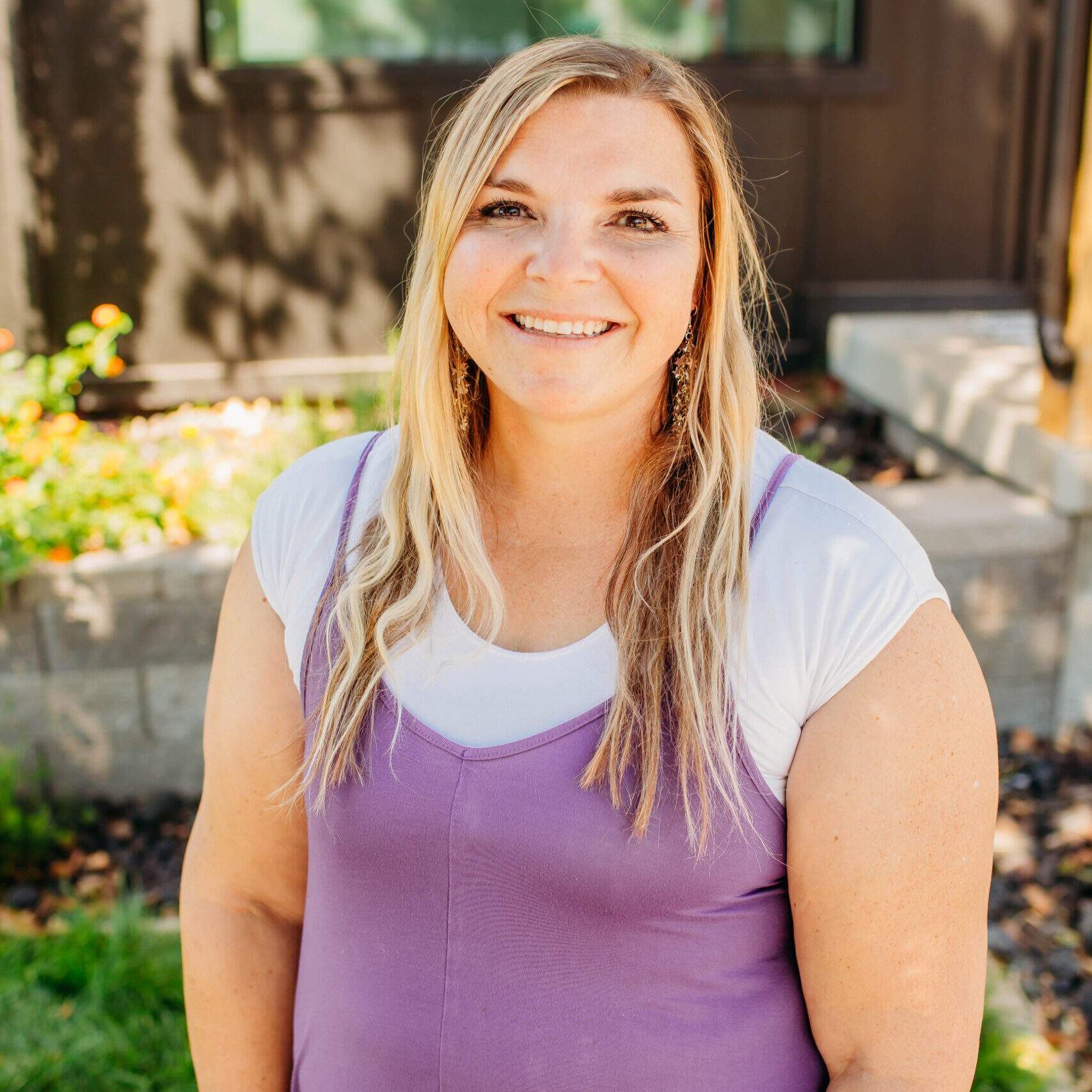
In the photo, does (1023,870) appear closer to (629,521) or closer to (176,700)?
(629,521)

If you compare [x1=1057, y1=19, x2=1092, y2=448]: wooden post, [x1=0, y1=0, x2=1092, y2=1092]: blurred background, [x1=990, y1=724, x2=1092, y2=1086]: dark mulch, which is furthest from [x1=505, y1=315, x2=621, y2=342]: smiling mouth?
[x1=1057, y1=19, x2=1092, y2=448]: wooden post

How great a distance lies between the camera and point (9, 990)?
281 centimetres

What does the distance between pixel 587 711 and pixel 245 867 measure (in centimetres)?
60

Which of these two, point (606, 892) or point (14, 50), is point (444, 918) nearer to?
point (606, 892)

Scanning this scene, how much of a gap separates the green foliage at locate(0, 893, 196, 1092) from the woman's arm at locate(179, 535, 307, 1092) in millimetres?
869

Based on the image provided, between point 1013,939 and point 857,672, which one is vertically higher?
point 857,672

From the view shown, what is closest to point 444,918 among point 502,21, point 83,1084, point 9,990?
point 83,1084

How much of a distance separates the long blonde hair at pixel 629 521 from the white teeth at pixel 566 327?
0.50 feet

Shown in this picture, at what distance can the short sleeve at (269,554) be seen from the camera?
1.73m

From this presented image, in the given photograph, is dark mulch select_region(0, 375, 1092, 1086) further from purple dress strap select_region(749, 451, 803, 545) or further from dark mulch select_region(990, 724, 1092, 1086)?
purple dress strap select_region(749, 451, 803, 545)

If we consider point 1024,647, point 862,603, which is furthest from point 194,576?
point 862,603

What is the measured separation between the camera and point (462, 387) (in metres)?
1.85

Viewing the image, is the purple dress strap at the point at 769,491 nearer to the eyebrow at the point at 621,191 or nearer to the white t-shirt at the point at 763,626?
the white t-shirt at the point at 763,626

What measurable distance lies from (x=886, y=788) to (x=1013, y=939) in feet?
6.24
